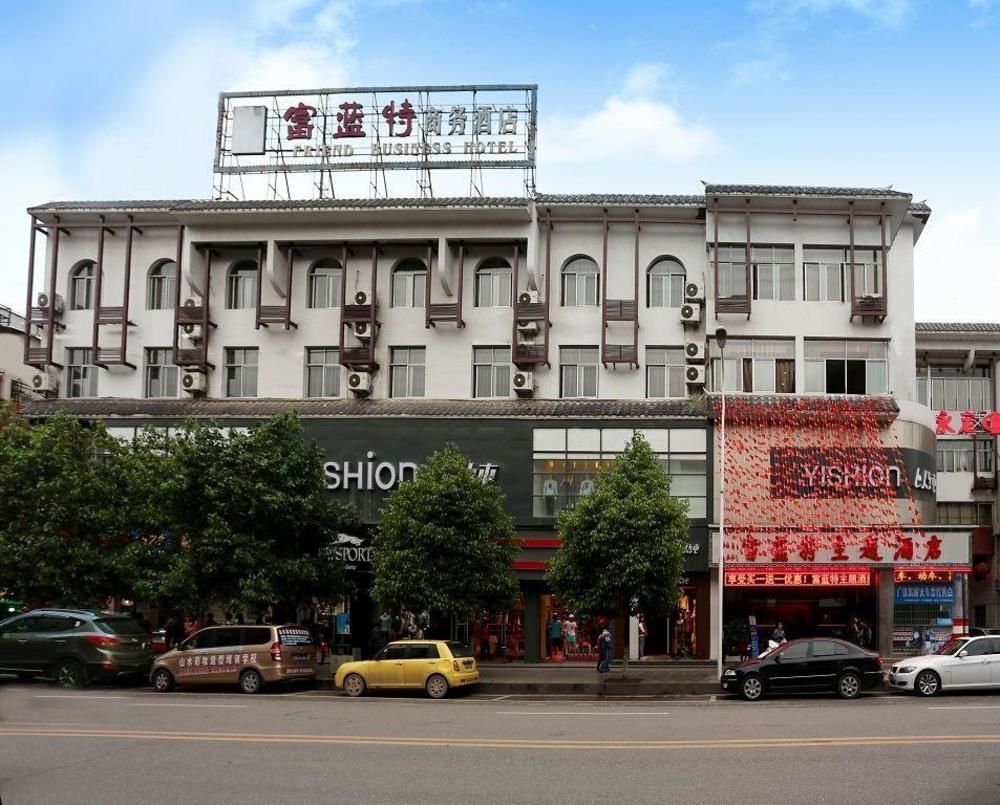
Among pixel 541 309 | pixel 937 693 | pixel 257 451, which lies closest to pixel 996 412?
pixel 541 309

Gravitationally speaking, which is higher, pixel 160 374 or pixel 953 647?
pixel 160 374

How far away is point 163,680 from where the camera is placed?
25.2 metres

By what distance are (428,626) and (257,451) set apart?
7076mm

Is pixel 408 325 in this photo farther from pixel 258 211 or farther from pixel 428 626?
pixel 428 626

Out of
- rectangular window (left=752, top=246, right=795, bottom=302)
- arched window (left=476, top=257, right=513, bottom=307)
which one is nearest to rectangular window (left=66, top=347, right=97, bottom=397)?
arched window (left=476, top=257, right=513, bottom=307)

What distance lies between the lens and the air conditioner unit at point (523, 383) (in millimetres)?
35031

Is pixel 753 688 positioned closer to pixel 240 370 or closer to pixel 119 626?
pixel 119 626

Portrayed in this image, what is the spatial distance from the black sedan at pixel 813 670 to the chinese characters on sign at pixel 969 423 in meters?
20.7

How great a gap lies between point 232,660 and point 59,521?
282 inches

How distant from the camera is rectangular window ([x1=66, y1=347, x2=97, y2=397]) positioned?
37906mm

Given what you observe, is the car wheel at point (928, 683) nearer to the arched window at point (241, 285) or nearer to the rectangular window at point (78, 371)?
the arched window at point (241, 285)

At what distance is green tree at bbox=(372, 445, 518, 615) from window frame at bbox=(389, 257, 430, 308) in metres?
9.01

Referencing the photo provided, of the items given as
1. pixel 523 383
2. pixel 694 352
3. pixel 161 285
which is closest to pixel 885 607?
pixel 694 352

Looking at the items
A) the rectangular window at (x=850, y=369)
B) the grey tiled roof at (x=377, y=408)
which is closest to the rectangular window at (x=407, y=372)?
the grey tiled roof at (x=377, y=408)
